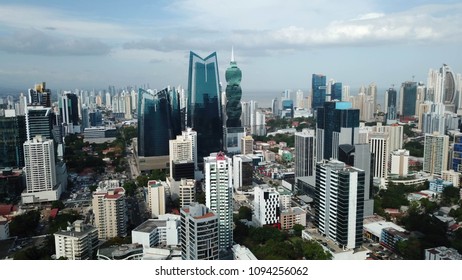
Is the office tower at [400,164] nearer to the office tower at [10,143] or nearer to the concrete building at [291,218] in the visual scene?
the concrete building at [291,218]

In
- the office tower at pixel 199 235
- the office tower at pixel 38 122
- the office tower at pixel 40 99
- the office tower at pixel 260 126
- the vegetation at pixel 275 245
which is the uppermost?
the office tower at pixel 40 99

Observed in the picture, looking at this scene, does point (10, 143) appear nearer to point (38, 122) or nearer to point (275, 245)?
point (38, 122)

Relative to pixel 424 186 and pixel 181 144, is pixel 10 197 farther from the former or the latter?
pixel 424 186

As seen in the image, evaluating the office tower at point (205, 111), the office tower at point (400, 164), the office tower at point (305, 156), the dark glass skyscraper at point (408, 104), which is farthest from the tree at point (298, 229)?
the dark glass skyscraper at point (408, 104)

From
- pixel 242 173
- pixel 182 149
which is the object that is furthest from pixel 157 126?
pixel 242 173

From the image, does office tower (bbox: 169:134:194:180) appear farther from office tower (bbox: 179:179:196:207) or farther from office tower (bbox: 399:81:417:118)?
office tower (bbox: 399:81:417:118)
